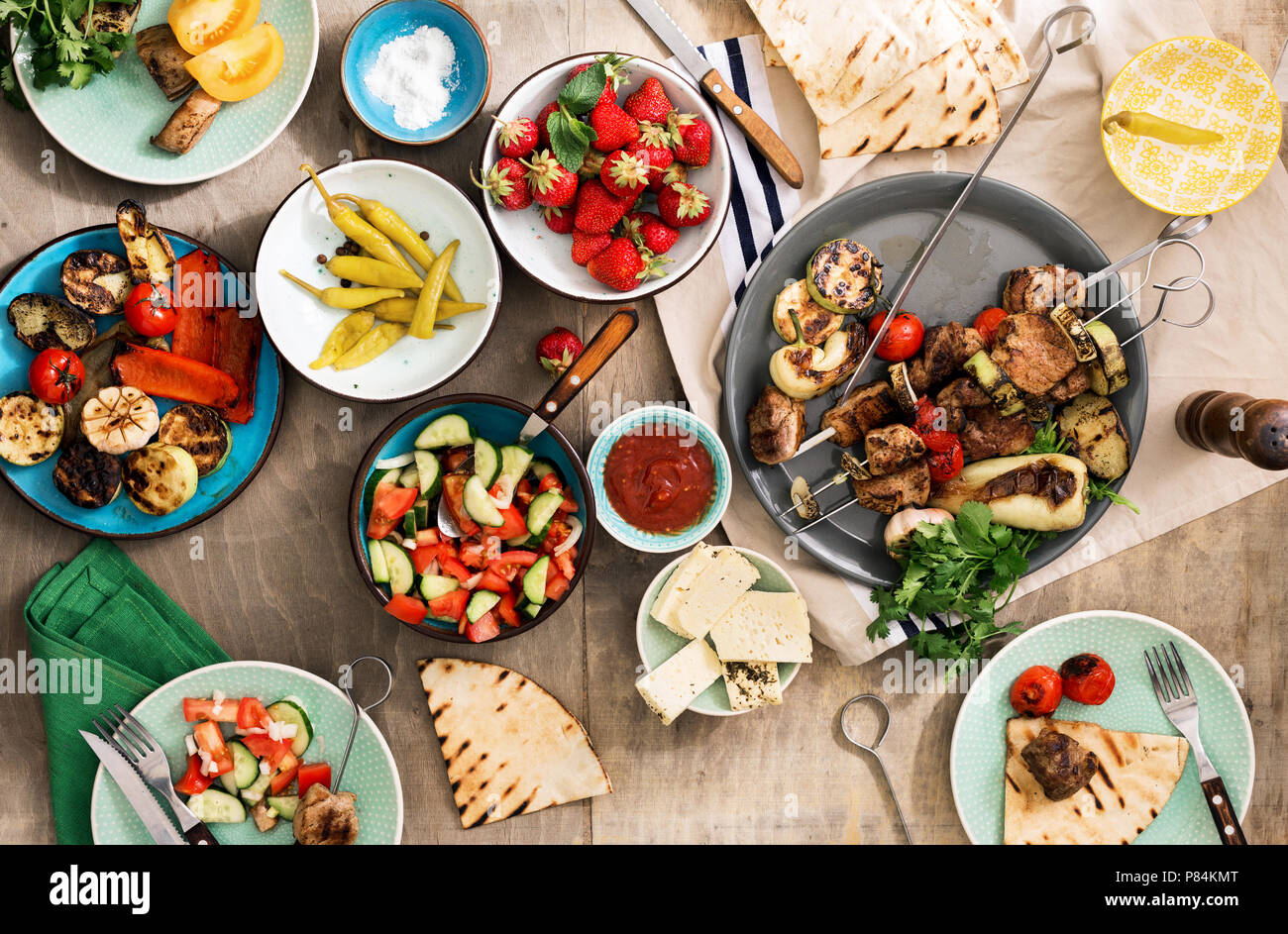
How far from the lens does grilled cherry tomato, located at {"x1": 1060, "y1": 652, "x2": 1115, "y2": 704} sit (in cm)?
281

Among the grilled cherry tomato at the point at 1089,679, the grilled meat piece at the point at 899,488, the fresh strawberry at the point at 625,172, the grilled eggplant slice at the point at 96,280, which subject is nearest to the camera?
the fresh strawberry at the point at 625,172

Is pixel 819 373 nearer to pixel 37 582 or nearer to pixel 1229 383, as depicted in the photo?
pixel 1229 383

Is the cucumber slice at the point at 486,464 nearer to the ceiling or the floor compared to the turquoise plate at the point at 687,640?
nearer to the ceiling

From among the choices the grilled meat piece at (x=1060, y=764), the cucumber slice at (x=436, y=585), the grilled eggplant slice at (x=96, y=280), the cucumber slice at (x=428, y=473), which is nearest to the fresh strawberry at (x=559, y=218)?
the cucumber slice at (x=428, y=473)

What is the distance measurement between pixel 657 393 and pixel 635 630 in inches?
33.3

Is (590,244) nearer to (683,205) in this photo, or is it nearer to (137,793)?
(683,205)

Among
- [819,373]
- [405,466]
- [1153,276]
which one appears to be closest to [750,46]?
[819,373]

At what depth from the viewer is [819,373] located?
2.71 meters

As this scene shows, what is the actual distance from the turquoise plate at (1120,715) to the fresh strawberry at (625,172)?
203 cm

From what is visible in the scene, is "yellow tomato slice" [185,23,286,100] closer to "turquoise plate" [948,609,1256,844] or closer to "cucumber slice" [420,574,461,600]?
"cucumber slice" [420,574,461,600]

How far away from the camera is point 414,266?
271 centimetres

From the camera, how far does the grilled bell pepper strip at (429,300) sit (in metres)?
2.58

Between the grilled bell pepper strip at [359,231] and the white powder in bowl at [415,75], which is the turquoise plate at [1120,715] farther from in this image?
the white powder in bowl at [415,75]

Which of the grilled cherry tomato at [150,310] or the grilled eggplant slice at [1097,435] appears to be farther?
the grilled eggplant slice at [1097,435]
